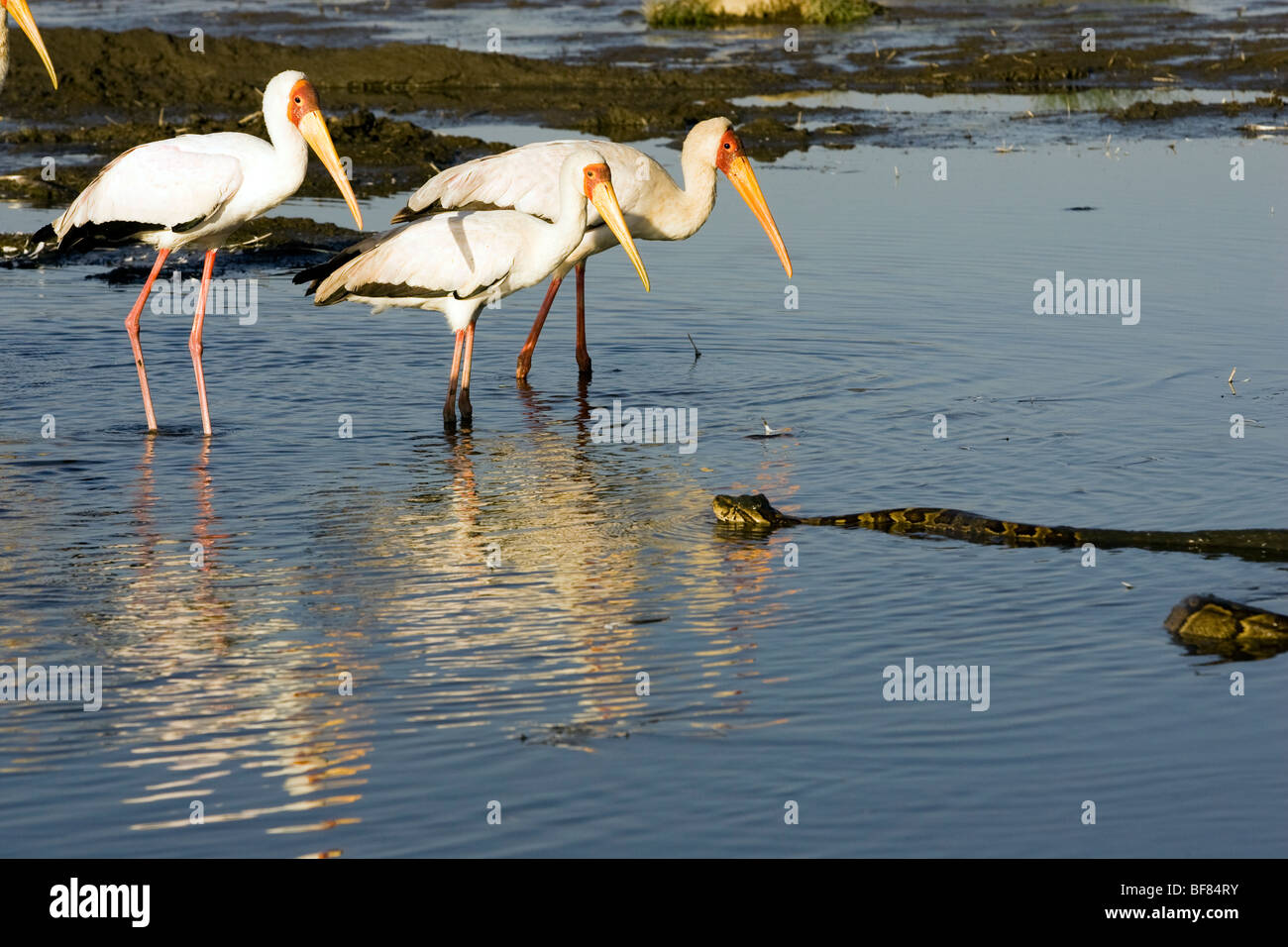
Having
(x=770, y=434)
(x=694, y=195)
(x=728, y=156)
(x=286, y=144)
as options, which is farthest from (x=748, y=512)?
(x=728, y=156)

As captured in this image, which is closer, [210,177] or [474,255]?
[210,177]

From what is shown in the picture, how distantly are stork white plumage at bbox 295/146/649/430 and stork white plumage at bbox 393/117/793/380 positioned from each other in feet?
1.75

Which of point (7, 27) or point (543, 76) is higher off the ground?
point (543, 76)

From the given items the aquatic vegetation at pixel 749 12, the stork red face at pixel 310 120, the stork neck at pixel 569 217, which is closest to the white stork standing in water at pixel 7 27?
the stork red face at pixel 310 120

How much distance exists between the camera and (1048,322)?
11703 millimetres

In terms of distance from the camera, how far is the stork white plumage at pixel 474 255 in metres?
9.53

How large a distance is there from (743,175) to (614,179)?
124cm

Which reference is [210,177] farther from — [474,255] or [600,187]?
[600,187]

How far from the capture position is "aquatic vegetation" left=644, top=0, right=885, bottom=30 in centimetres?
3128

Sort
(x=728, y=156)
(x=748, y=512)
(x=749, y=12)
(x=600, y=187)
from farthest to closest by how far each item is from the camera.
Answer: (x=749, y=12), (x=728, y=156), (x=600, y=187), (x=748, y=512)

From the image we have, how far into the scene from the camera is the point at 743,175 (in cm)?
1147

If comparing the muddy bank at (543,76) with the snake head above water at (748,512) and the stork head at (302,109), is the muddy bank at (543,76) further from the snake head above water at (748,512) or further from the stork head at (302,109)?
the snake head above water at (748,512)

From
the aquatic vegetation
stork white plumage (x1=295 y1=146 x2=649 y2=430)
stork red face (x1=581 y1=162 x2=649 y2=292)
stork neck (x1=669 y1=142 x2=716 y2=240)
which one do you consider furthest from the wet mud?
stork red face (x1=581 y1=162 x2=649 y2=292)
